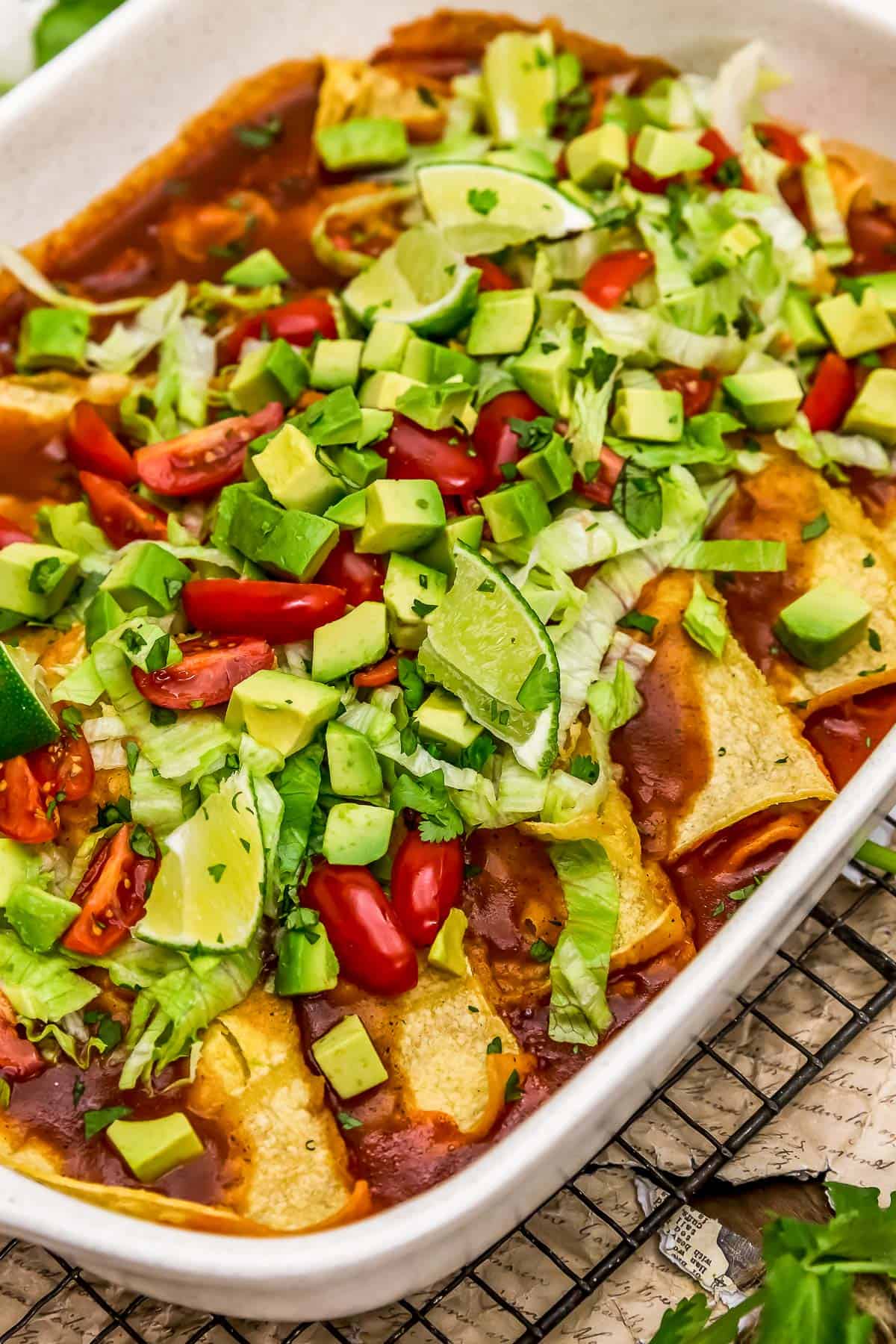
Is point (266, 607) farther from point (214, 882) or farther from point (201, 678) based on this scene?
point (214, 882)

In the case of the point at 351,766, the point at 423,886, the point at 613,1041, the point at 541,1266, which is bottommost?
the point at 541,1266

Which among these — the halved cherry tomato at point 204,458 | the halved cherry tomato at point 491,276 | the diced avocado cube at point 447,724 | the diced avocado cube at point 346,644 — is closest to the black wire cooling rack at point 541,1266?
the diced avocado cube at point 447,724

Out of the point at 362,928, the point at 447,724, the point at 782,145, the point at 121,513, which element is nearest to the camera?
the point at 362,928

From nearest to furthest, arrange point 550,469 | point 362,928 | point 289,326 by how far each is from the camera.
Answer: point 362,928
point 550,469
point 289,326

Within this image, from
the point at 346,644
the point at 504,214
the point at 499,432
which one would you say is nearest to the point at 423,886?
the point at 346,644

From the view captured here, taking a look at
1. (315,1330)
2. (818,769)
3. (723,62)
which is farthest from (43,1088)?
(723,62)

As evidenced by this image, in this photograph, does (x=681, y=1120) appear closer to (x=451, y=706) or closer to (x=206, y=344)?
(x=451, y=706)

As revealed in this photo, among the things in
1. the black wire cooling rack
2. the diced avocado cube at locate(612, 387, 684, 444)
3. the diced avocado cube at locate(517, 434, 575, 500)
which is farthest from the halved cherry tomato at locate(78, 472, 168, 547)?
the black wire cooling rack
